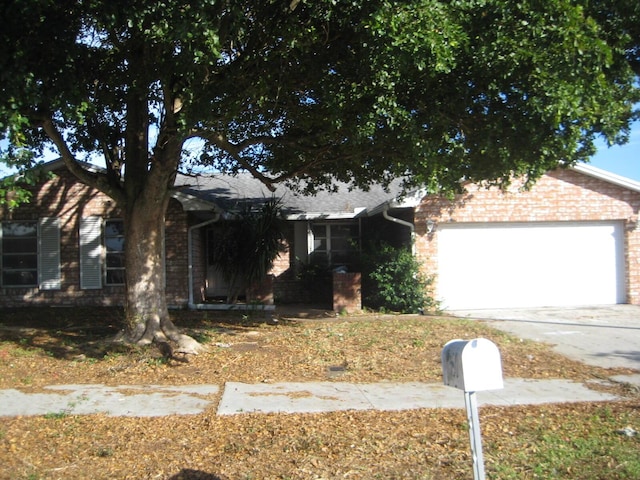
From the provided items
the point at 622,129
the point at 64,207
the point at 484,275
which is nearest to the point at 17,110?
the point at 622,129

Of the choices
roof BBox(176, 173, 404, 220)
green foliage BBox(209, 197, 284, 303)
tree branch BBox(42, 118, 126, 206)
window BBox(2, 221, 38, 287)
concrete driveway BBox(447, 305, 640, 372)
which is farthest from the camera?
roof BBox(176, 173, 404, 220)

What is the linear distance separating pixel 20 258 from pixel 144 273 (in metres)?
7.52

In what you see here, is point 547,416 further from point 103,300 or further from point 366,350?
point 103,300

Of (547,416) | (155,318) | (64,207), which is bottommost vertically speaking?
(547,416)

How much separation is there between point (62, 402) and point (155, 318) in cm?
289

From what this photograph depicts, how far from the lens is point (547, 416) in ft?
19.4

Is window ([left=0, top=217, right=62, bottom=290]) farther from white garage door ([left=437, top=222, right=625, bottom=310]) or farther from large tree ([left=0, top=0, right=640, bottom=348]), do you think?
white garage door ([left=437, top=222, right=625, bottom=310])

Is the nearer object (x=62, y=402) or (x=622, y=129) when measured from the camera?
(x=62, y=402)

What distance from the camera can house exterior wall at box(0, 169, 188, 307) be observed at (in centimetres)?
1459

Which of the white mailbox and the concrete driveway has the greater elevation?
the white mailbox

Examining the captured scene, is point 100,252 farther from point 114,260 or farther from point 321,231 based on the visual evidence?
point 321,231

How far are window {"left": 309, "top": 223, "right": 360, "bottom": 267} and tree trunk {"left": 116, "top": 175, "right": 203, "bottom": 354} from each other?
26.0ft

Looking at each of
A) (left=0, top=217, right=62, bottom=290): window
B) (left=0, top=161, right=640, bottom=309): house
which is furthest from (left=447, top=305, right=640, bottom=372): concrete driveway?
(left=0, top=217, right=62, bottom=290): window

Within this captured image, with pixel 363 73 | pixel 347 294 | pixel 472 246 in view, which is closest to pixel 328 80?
pixel 363 73
